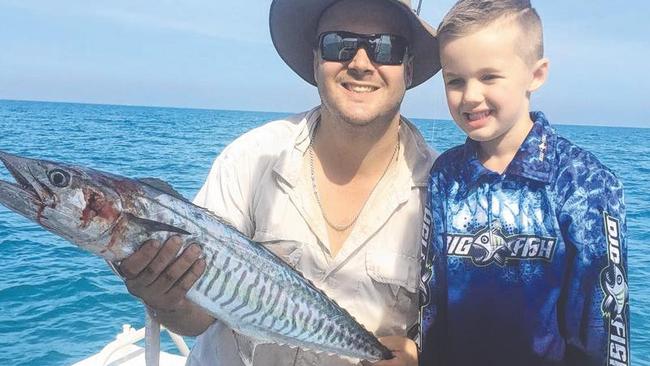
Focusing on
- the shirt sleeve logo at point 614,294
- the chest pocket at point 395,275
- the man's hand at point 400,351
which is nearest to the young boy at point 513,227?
the shirt sleeve logo at point 614,294

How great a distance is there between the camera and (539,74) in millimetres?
2494

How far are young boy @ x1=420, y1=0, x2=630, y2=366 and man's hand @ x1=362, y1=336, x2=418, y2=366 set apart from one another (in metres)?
0.12

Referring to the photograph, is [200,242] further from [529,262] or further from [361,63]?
[529,262]

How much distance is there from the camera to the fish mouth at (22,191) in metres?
1.86

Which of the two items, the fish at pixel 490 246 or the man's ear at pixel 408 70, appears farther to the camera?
the man's ear at pixel 408 70

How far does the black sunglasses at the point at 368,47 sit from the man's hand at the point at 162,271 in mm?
1206

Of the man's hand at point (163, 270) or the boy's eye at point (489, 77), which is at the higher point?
the boy's eye at point (489, 77)

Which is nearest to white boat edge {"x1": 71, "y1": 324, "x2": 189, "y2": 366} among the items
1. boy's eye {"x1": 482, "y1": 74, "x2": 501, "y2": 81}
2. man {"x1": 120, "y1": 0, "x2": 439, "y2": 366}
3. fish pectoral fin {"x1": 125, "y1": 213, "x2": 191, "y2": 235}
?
man {"x1": 120, "y1": 0, "x2": 439, "y2": 366}

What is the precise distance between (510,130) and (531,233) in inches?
18.5

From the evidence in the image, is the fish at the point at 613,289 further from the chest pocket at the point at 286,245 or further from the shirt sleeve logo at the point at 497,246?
the chest pocket at the point at 286,245

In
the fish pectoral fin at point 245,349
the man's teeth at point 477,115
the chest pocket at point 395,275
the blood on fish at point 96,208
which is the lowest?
the fish pectoral fin at point 245,349

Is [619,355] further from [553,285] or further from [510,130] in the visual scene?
[510,130]

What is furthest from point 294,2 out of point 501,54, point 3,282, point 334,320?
point 3,282

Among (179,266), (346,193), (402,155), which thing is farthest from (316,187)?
(179,266)
